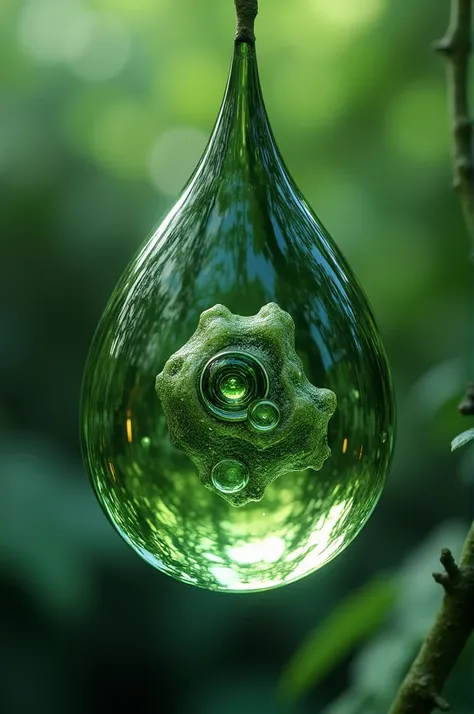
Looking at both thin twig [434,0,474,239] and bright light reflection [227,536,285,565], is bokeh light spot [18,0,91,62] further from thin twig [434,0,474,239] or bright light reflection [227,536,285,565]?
bright light reflection [227,536,285,565]

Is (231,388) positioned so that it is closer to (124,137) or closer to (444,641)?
(444,641)

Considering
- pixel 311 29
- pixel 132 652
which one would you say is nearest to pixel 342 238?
pixel 311 29

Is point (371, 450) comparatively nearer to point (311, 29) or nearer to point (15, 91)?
point (311, 29)

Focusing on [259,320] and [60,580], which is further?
[60,580]

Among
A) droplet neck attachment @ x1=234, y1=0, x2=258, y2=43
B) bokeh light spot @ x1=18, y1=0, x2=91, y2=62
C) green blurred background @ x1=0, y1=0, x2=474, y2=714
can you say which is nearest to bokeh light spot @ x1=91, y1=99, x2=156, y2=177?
green blurred background @ x1=0, y1=0, x2=474, y2=714

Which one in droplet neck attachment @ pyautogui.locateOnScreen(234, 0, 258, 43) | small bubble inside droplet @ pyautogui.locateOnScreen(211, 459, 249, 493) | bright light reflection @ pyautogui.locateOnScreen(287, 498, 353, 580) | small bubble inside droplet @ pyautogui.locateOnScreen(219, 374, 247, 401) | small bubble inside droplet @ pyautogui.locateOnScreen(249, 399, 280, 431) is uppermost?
droplet neck attachment @ pyautogui.locateOnScreen(234, 0, 258, 43)

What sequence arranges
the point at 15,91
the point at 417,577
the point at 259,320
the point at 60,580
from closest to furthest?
1. the point at 259,320
2. the point at 417,577
3. the point at 60,580
4. the point at 15,91

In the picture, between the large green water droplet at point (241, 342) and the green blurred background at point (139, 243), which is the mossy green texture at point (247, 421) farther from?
the green blurred background at point (139, 243)
